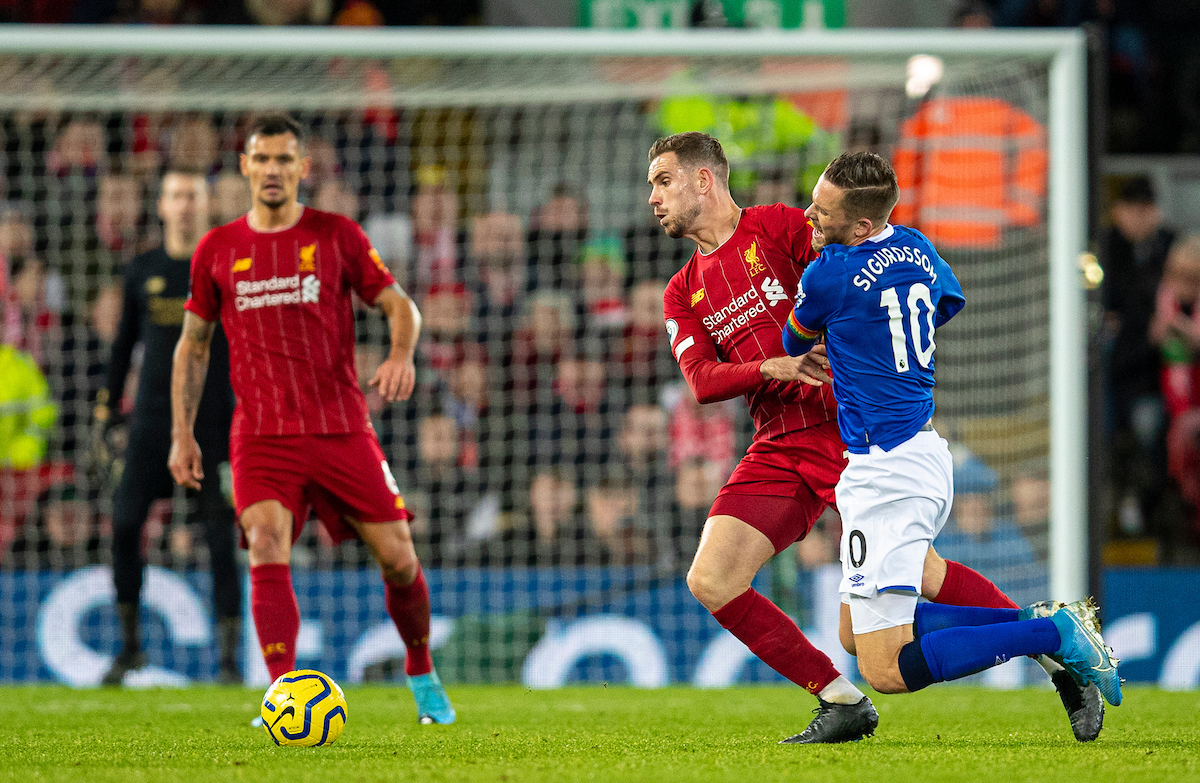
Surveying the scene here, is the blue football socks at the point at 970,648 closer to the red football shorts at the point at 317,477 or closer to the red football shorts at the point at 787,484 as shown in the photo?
the red football shorts at the point at 787,484

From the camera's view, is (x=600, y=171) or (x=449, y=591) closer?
(x=449, y=591)

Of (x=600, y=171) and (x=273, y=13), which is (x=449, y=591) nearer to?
(x=600, y=171)

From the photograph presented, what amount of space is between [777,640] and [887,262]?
1200 millimetres

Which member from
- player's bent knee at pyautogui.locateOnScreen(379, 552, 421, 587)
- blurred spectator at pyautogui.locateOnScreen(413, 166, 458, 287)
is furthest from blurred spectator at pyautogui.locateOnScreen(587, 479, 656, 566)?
player's bent knee at pyautogui.locateOnScreen(379, 552, 421, 587)

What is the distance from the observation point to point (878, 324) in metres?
3.92

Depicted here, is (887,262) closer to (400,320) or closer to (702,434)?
(400,320)

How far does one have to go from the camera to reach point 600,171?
972 centimetres

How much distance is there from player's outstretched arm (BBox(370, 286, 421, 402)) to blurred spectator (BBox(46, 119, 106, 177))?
185 inches

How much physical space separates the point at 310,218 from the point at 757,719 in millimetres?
2582

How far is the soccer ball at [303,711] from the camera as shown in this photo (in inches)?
163

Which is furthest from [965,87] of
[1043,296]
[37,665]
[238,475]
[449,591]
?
[37,665]


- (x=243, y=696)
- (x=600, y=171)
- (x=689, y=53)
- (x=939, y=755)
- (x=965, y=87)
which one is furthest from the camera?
(x=600, y=171)

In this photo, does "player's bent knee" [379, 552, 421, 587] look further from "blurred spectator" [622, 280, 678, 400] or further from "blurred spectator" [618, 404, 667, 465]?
"blurred spectator" [622, 280, 678, 400]

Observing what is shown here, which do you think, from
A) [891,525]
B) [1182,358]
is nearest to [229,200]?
[891,525]
